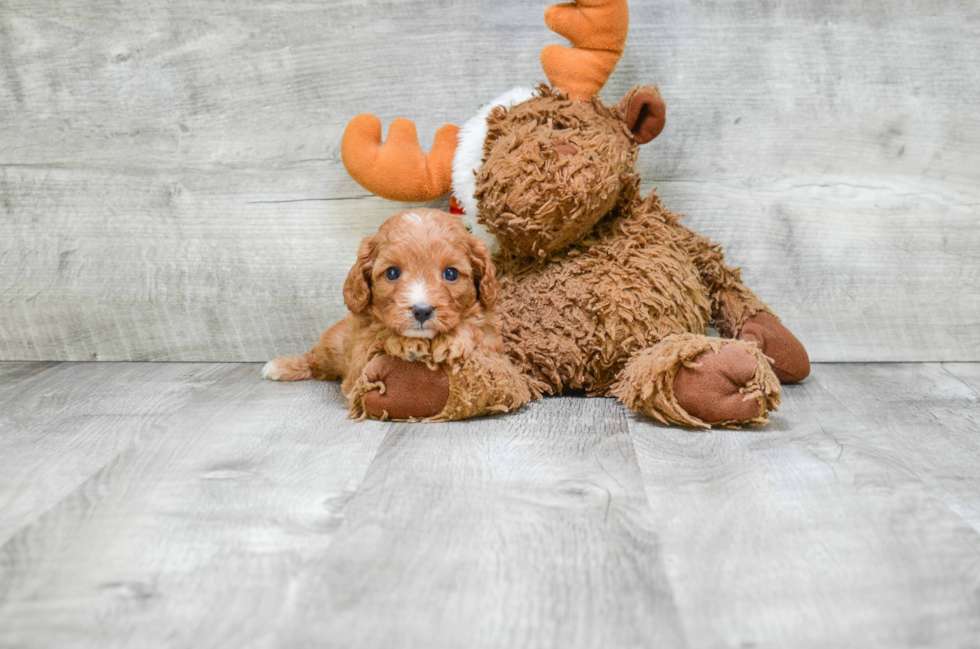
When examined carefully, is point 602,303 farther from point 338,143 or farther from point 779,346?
point 338,143

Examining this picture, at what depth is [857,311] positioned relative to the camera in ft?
5.02

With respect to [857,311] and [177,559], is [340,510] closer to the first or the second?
[177,559]

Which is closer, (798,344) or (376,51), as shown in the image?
(798,344)

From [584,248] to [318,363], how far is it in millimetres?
516

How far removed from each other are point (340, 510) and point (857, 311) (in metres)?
1.12

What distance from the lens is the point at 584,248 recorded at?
1322 millimetres

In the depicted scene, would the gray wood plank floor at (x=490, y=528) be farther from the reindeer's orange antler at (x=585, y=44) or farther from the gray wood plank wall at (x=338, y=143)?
the reindeer's orange antler at (x=585, y=44)

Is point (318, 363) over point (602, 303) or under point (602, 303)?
under

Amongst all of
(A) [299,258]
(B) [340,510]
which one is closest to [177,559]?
(B) [340,510]

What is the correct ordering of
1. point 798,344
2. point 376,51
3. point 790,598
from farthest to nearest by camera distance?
1. point 376,51
2. point 798,344
3. point 790,598

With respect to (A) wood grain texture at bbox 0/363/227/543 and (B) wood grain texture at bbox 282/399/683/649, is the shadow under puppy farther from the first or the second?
(A) wood grain texture at bbox 0/363/227/543

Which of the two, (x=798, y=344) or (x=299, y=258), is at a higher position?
(x=299, y=258)

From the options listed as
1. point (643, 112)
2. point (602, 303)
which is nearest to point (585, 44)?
point (643, 112)

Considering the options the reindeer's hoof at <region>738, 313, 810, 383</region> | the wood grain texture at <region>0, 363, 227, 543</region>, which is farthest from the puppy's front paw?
the reindeer's hoof at <region>738, 313, 810, 383</region>
